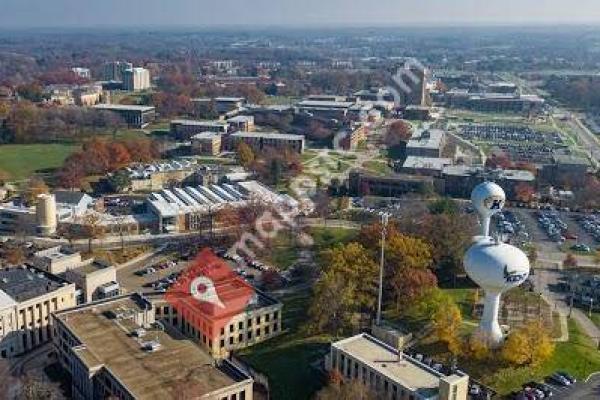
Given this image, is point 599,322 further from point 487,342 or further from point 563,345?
point 487,342

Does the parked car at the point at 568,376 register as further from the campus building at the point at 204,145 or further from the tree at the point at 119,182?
the campus building at the point at 204,145

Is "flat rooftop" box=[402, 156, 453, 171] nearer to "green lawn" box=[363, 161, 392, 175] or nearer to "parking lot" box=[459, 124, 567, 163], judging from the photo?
"green lawn" box=[363, 161, 392, 175]

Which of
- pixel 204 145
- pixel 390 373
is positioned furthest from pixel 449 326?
pixel 204 145

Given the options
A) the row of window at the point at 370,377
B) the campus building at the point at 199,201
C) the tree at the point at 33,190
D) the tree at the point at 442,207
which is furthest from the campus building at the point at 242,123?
the row of window at the point at 370,377

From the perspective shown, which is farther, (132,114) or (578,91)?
(578,91)

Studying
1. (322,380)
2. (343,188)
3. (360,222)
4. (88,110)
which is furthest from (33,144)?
(322,380)

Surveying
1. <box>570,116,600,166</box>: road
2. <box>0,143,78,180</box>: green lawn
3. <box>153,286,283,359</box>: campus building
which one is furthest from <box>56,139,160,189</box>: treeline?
<box>570,116,600,166</box>: road

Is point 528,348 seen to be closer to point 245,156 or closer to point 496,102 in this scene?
point 245,156

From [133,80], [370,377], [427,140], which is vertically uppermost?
[133,80]
